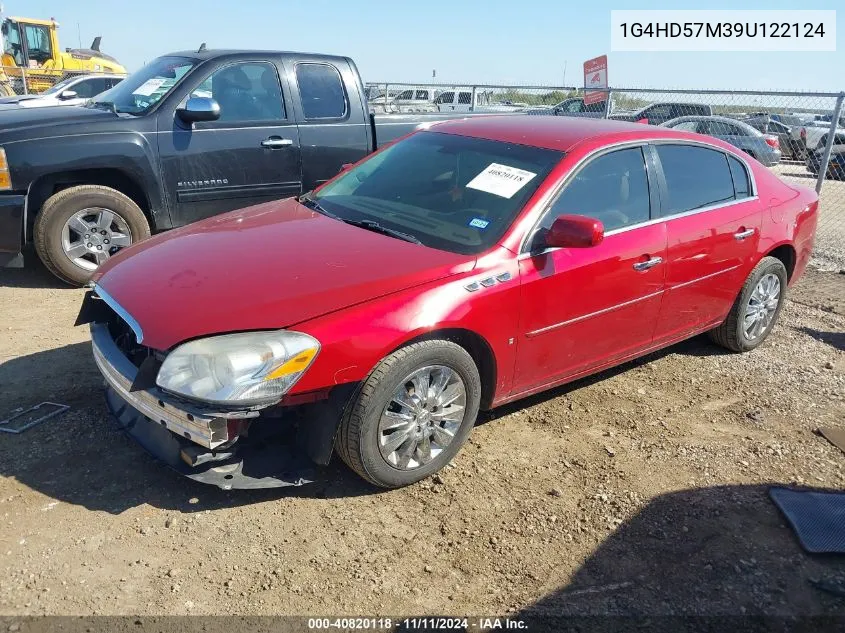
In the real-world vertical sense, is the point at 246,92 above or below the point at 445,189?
above

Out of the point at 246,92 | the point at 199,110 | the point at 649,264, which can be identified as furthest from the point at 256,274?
the point at 246,92

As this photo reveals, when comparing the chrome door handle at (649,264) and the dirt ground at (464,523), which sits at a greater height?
the chrome door handle at (649,264)

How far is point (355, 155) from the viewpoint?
6.71 metres

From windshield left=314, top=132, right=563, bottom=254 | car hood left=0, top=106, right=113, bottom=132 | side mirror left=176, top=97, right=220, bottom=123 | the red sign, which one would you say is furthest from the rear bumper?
the red sign

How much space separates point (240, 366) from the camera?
2.73m

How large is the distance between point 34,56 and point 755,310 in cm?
2416

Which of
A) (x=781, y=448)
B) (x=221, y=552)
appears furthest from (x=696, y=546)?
(x=221, y=552)

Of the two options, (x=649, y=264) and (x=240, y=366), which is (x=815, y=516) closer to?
(x=649, y=264)

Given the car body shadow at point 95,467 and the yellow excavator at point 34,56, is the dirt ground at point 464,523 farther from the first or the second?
the yellow excavator at point 34,56

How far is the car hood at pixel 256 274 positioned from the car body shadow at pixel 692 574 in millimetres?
1424

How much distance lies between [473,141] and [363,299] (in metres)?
1.57

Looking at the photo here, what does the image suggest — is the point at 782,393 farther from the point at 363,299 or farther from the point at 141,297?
the point at 141,297

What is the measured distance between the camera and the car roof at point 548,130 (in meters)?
3.90

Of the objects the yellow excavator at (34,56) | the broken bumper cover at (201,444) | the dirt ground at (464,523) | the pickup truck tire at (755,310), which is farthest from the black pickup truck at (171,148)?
the yellow excavator at (34,56)
